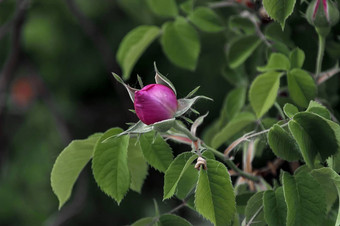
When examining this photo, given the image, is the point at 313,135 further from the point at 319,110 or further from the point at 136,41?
the point at 136,41

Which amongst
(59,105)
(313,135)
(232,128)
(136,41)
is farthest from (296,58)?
(59,105)

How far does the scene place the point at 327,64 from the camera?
4.69 ft

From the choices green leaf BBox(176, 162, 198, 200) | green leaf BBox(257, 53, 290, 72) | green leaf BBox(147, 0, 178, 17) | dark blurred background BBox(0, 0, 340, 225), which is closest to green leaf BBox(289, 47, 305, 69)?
green leaf BBox(257, 53, 290, 72)

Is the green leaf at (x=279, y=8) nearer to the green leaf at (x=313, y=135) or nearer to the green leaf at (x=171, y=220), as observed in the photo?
the green leaf at (x=313, y=135)

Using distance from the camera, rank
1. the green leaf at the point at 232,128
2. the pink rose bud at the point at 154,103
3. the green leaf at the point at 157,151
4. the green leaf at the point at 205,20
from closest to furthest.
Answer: the pink rose bud at the point at 154,103 < the green leaf at the point at 157,151 < the green leaf at the point at 232,128 < the green leaf at the point at 205,20

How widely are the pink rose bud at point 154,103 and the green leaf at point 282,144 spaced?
0.16 meters

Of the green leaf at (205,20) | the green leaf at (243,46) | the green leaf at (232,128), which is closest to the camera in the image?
the green leaf at (232,128)

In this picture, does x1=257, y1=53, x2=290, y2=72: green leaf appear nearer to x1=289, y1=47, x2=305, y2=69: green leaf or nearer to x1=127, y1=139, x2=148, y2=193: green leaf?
x1=289, y1=47, x2=305, y2=69: green leaf

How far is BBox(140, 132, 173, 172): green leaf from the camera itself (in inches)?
37.9

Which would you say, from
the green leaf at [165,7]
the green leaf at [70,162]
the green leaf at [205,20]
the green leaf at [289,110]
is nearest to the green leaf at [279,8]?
the green leaf at [289,110]

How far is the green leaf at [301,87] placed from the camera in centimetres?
112

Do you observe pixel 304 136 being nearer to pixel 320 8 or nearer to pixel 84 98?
pixel 320 8

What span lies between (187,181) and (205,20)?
2.07 feet

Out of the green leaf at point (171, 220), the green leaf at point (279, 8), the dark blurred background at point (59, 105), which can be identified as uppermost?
the green leaf at point (279, 8)
